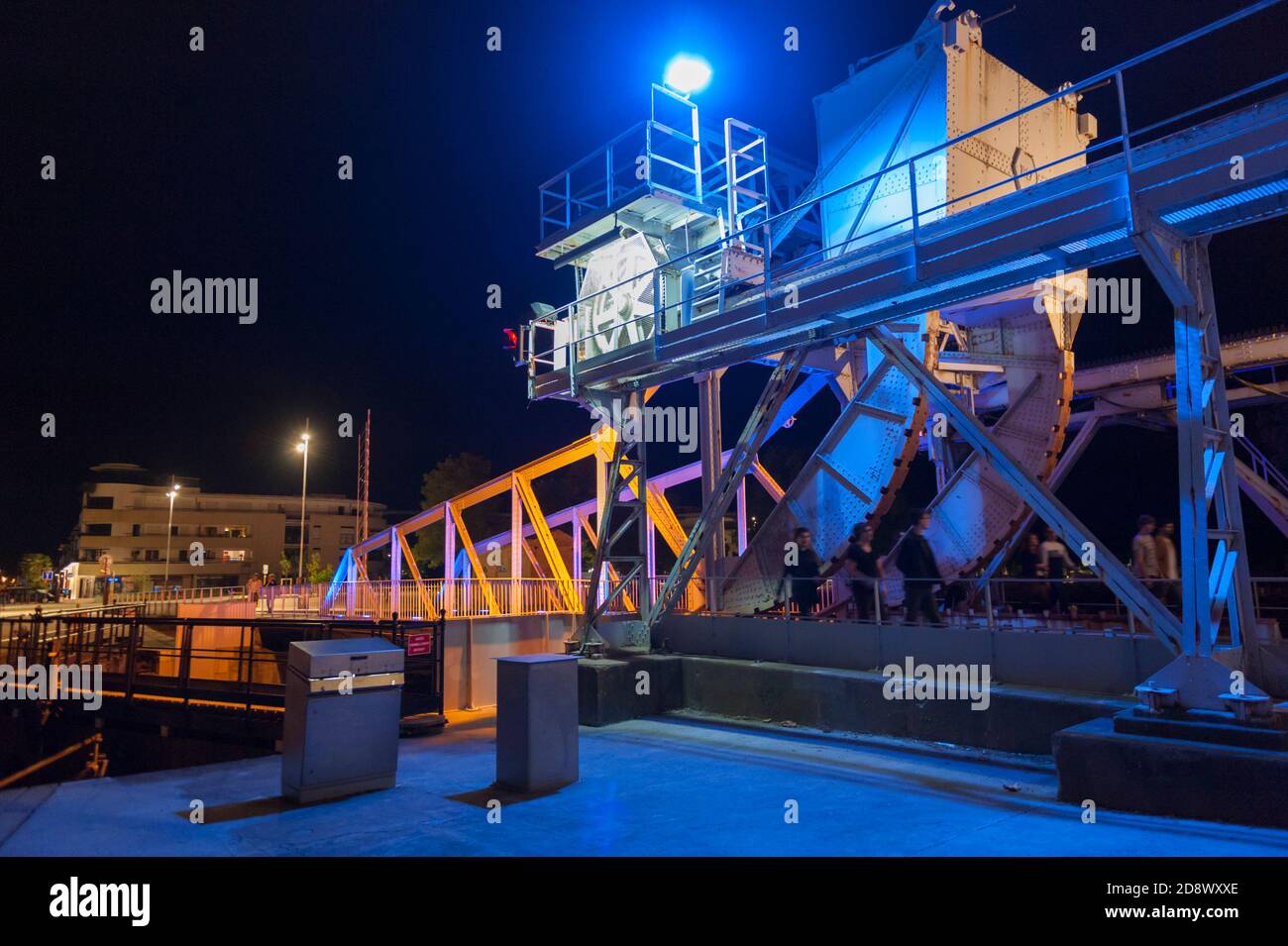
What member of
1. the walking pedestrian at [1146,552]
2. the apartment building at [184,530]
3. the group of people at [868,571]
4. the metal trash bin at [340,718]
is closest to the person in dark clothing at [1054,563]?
the walking pedestrian at [1146,552]

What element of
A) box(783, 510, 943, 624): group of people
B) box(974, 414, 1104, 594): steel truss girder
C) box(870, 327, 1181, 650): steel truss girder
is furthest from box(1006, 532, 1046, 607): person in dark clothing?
box(870, 327, 1181, 650): steel truss girder

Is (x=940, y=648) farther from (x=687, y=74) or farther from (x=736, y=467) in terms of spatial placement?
(x=687, y=74)

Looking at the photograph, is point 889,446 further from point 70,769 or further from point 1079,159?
point 70,769

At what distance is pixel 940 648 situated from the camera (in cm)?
888

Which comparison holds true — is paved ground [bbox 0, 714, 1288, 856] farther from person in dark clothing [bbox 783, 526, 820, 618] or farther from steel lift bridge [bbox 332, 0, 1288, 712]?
person in dark clothing [bbox 783, 526, 820, 618]

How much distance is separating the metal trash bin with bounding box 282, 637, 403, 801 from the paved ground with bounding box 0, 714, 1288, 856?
8.7 inches

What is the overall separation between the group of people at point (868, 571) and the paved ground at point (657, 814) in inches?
77.1

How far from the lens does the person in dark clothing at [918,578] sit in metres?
9.67

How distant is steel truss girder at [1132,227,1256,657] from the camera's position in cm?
602
